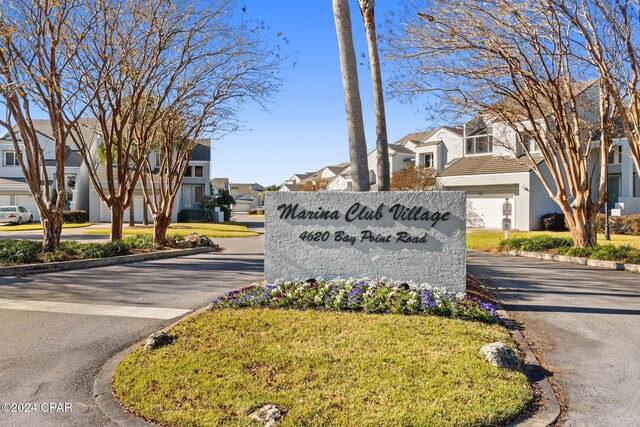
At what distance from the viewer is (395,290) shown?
8.35 metres

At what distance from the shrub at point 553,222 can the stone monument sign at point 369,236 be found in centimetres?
2506

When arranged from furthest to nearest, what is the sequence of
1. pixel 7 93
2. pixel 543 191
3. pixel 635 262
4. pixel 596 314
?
pixel 543 191
pixel 635 262
pixel 7 93
pixel 596 314

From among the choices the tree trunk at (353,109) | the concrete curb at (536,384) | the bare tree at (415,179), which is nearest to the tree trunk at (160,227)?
the tree trunk at (353,109)

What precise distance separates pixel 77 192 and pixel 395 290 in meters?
41.4

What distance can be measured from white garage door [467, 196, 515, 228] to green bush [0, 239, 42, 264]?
2725cm

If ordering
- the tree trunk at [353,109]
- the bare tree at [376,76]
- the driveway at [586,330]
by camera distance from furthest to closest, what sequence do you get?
the bare tree at [376,76] < the tree trunk at [353,109] < the driveway at [586,330]

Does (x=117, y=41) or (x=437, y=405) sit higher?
Result: (x=117, y=41)

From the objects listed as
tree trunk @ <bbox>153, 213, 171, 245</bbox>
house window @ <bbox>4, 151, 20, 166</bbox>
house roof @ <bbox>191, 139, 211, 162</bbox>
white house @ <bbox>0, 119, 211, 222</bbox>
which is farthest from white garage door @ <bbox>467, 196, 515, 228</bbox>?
house window @ <bbox>4, 151, 20, 166</bbox>

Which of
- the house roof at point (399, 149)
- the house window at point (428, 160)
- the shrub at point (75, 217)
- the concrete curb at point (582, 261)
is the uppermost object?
the house roof at point (399, 149)

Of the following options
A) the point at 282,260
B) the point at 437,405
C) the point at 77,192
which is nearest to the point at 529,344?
the point at 437,405

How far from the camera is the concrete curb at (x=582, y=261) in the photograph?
14567 millimetres

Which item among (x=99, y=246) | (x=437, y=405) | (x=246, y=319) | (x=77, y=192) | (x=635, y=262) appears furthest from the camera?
(x=77, y=192)

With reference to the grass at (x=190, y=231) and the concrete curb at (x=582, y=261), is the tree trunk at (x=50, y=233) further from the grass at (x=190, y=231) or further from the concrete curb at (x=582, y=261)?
the concrete curb at (x=582, y=261)

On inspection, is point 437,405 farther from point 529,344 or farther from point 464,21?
point 464,21
